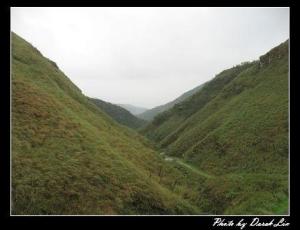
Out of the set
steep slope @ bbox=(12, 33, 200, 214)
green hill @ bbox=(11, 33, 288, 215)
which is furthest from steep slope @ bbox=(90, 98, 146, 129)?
steep slope @ bbox=(12, 33, 200, 214)

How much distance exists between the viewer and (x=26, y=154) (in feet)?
102

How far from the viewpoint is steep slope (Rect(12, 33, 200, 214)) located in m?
27.0

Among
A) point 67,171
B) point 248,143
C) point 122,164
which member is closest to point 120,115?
point 248,143

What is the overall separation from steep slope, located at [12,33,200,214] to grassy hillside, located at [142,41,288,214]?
230 inches

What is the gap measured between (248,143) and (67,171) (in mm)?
31264

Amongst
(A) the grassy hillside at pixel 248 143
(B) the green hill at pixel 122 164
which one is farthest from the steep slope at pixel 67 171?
(A) the grassy hillside at pixel 248 143

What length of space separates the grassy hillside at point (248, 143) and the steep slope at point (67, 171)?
585 cm

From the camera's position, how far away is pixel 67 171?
1190 inches

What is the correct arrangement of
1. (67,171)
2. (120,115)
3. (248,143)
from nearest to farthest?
(67,171) → (248,143) → (120,115)

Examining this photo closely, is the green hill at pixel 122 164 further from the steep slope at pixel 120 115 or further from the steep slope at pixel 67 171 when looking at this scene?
the steep slope at pixel 120 115

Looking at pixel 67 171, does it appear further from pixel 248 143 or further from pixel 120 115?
pixel 120 115
